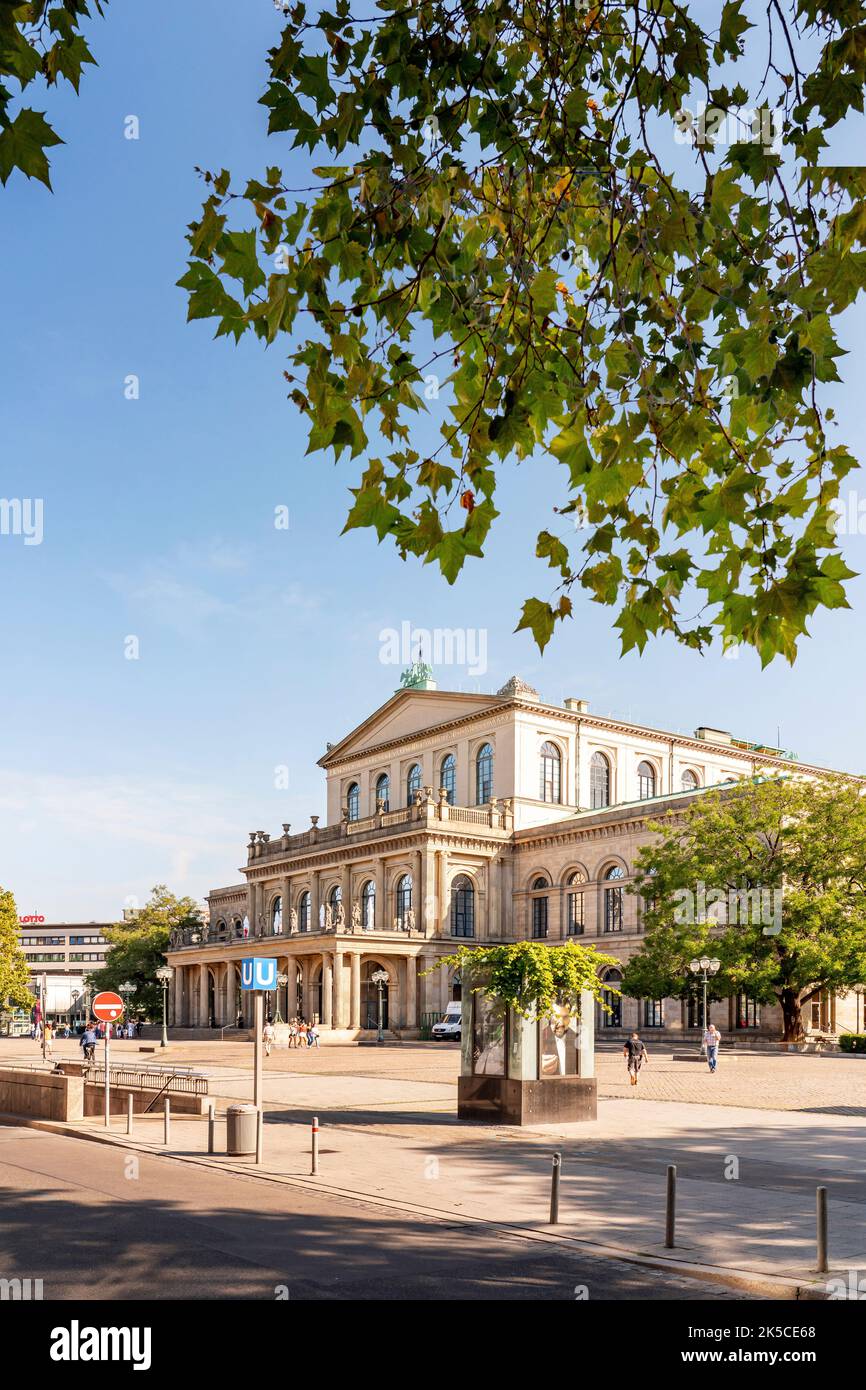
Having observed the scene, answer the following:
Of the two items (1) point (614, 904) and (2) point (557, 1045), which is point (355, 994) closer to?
(1) point (614, 904)

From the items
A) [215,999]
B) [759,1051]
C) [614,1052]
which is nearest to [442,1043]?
[614,1052]

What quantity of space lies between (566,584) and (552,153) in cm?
305

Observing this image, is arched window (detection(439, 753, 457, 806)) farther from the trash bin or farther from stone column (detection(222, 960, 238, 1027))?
the trash bin

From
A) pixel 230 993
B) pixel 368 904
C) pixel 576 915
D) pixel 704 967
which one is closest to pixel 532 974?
pixel 704 967

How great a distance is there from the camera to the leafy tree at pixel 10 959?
6719 cm

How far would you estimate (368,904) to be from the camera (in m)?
87.0

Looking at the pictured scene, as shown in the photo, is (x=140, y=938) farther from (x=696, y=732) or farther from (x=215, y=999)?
(x=696, y=732)

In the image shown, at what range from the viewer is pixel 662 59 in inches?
314

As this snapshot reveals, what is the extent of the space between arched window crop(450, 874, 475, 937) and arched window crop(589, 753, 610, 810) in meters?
11.1

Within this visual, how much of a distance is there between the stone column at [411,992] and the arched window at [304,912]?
52.8 ft

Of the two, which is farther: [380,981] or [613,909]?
[613,909]

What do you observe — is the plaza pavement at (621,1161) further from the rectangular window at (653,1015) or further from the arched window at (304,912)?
the arched window at (304,912)

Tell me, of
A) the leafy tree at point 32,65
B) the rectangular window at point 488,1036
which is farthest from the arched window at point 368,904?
the leafy tree at point 32,65

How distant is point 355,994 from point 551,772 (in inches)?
815
